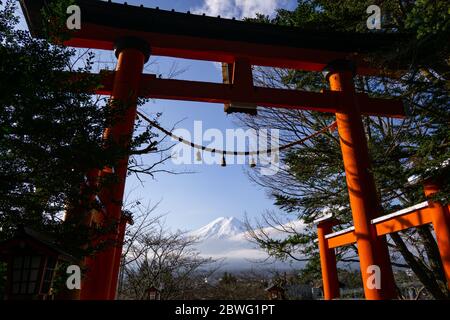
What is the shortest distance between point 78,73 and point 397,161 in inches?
196

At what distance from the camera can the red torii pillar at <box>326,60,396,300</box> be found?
441 cm

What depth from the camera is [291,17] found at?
23.5 feet

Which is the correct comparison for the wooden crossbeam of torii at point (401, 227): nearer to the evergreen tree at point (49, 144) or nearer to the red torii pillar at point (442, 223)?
the red torii pillar at point (442, 223)

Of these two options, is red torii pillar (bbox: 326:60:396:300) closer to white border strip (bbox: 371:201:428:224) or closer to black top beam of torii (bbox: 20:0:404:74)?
white border strip (bbox: 371:201:428:224)

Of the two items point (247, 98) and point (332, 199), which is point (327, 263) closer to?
point (332, 199)

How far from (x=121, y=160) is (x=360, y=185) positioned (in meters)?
3.52

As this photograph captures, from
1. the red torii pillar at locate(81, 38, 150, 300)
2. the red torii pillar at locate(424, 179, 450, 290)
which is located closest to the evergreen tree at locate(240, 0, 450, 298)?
Answer: the red torii pillar at locate(424, 179, 450, 290)

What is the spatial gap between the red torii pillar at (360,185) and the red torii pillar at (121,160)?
3353mm

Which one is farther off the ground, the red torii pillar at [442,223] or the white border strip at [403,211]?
the white border strip at [403,211]

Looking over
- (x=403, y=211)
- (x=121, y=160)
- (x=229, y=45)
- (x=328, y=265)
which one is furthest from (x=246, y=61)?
(x=328, y=265)

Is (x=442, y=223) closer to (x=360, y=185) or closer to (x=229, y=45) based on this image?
(x=360, y=185)

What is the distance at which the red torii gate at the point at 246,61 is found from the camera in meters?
4.50

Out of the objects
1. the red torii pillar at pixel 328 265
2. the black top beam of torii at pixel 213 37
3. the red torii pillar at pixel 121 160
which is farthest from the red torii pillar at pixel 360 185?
the red torii pillar at pixel 121 160
